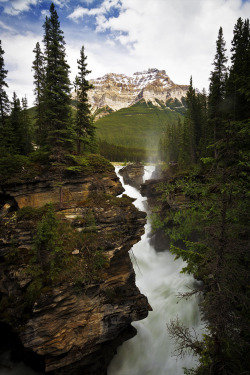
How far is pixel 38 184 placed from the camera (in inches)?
620

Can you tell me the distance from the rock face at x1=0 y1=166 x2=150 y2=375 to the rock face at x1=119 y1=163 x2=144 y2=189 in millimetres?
34895

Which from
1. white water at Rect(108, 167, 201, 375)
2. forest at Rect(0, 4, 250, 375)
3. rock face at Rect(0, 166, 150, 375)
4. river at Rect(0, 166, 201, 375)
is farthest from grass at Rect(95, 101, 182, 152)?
rock face at Rect(0, 166, 150, 375)

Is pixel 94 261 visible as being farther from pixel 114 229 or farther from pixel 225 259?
pixel 225 259

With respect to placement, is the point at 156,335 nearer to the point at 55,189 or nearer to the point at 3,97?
the point at 55,189

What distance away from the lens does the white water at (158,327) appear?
13.8m

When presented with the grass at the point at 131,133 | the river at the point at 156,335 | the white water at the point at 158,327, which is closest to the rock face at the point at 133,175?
the white water at the point at 158,327

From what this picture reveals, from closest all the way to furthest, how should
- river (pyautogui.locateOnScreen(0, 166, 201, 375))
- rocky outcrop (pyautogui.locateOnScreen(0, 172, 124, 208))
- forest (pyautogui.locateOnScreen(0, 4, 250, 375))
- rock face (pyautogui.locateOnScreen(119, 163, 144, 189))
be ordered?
forest (pyautogui.locateOnScreen(0, 4, 250, 375)) → river (pyautogui.locateOnScreen(0, 166, 201, 375)) → rocky outcrop (pyautogui.locateOnScreen(0, 172, 124, 208)) → rock face (pyautogui.locateOnScreen(119, 163, 144, 189))

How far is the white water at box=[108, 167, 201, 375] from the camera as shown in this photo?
45.4 ft

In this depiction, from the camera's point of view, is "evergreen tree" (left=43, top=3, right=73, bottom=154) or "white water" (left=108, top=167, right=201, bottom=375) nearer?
"white water" (left=108, top=167, right=201, bottom=375)

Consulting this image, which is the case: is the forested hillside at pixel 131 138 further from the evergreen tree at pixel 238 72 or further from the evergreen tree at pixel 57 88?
the evergreen tree at pixel 57 88

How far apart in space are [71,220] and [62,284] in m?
4.56

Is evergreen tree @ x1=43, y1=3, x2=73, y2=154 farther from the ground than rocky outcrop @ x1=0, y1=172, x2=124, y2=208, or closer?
farther from the ground

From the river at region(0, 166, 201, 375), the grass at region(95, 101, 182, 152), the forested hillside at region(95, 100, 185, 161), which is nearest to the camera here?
the river at region(0, 166, 201, 375)

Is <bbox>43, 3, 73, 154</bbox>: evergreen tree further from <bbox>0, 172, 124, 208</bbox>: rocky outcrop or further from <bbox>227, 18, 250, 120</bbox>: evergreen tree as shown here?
<bbox>227, 18, 250, 120</bbox>: evergreen tree
